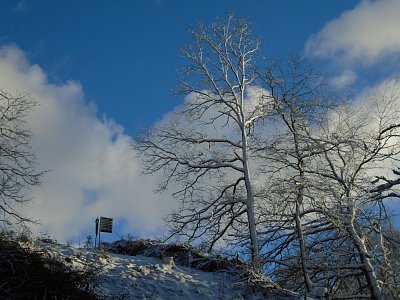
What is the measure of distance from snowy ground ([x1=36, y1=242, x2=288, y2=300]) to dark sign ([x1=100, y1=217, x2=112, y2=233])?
1675mm

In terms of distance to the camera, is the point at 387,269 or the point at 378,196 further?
the point at 378,196

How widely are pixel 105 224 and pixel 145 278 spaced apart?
3.52 meters

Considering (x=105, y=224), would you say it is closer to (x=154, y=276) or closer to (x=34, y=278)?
(x=154, y=276)

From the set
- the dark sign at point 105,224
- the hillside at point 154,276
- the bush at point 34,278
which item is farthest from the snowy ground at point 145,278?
the dark sign at point 105,224

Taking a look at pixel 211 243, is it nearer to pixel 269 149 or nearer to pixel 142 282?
pixel 269 149

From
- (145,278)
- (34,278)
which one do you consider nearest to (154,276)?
(145,278)

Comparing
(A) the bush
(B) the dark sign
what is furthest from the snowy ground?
(B) the dark sign

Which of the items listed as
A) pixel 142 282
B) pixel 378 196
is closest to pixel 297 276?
pixel 378 196

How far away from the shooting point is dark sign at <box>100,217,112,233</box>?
13.2 m

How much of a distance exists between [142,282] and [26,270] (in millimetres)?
2925

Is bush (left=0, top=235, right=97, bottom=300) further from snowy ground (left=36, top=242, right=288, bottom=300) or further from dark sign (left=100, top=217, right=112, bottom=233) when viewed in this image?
dark sign (left=100, top=217, right=112, bottom=233)

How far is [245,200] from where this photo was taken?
1614 centimetres

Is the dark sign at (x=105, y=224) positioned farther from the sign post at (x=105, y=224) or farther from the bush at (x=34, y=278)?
the bush at (x=34, y=278)

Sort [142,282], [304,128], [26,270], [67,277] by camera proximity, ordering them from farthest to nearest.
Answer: [304,128], [142,282], [67,277], [26,270]
